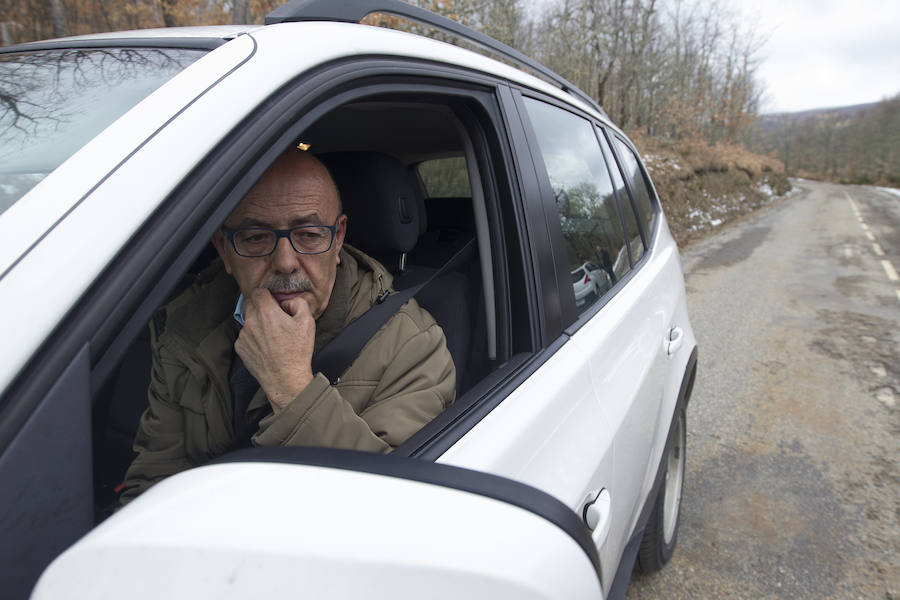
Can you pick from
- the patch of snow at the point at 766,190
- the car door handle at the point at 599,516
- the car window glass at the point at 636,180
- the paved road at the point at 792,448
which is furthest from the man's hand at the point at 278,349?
the patch of snow at the point at 766,190

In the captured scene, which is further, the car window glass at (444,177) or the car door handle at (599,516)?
the car window glass at (444,177)

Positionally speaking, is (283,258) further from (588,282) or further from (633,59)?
(633,59)

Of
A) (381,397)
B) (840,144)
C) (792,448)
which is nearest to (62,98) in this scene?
(381,397)

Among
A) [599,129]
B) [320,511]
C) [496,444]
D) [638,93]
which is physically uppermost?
[638,93]

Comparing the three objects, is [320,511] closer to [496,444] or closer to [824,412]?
[496,444]

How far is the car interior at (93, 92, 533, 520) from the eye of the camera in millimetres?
1402

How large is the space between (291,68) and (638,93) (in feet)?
94.2

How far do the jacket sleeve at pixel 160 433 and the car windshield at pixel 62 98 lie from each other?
2.22 feet

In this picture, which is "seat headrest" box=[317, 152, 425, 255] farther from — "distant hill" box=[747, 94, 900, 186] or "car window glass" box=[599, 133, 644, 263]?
"distant hill" box=[747, 94, 900, 186]

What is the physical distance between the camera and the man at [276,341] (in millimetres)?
1173

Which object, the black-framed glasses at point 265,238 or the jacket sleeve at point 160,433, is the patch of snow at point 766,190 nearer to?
the black-framed glasses at point 265,238

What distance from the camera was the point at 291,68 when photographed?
821 millimetres

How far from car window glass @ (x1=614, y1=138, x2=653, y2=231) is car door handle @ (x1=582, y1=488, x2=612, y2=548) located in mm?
1895

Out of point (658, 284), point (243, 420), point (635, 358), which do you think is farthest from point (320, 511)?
point (658, 284)
